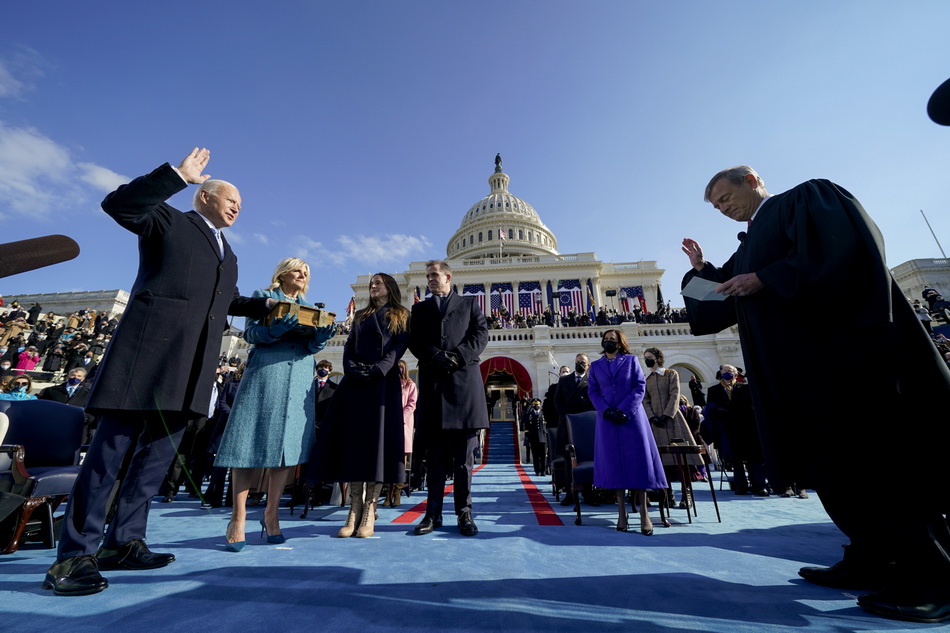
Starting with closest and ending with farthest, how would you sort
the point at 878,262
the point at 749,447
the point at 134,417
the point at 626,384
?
1. the point at 878,262
2. the point at 134,417
3. the point at 626,384
4. the point at 749,447

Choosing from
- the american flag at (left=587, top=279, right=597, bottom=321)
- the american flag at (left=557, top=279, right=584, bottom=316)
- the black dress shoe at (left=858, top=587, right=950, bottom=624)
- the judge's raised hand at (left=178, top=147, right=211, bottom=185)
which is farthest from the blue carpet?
the american flag at (left=587, top=279, right=597, bottom=321)

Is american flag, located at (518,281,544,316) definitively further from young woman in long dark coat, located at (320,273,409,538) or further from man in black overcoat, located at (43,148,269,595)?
man in black overcoat, located at (43,148,269,595)

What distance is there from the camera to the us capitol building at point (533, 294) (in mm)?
21094

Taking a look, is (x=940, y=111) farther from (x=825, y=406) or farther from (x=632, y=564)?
(x=632, y=564)

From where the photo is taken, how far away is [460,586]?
1964 millimetres

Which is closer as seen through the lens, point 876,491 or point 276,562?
point 876,491

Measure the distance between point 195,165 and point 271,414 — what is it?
1710 mm

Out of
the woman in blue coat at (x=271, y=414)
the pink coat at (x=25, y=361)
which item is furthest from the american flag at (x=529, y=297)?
the woman in blue coat at (x=271, y=414)

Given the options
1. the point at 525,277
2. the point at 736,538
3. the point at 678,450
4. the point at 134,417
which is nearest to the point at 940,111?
the point at 736,538

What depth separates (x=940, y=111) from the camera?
145 cm

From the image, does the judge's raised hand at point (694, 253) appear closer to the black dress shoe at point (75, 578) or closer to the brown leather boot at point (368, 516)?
the brown leather boot at point (368, 516)

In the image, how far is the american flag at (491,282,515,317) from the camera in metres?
41.5

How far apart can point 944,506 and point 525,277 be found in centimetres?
4222

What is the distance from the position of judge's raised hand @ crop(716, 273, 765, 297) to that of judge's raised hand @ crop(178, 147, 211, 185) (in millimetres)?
3016
